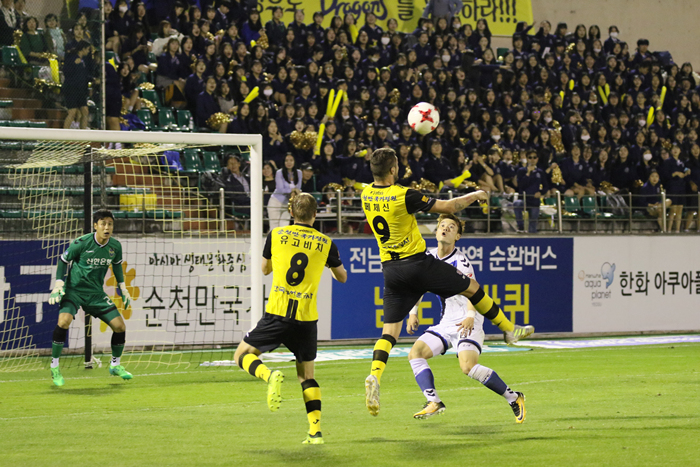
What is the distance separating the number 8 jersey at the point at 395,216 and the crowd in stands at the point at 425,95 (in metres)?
7.27

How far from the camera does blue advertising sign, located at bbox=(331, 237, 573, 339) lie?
50.5 ft

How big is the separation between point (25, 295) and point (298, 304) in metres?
8.05

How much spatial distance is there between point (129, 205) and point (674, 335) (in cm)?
1059

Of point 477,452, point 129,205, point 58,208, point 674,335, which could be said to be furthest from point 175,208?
point 674,335

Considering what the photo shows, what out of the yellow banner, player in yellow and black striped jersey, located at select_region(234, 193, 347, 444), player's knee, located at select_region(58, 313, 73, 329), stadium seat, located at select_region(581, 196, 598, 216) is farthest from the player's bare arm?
the yellow banner

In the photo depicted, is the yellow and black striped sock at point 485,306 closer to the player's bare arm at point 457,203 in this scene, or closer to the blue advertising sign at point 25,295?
the player's bare arm at point 457,203

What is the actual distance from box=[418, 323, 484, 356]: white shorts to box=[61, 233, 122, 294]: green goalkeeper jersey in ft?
16.1

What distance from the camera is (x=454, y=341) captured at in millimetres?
8188

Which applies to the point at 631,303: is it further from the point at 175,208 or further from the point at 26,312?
the point at 26,312

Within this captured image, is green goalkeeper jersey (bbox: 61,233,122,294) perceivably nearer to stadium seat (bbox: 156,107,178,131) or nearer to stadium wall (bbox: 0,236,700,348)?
stadium wall (bbox: 0,236,700,348)

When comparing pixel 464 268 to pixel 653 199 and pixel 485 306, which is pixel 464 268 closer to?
pixel 485 306

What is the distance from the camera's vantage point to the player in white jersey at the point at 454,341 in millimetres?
7812

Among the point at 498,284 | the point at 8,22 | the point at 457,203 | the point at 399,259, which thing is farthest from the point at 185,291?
the point at 457,203

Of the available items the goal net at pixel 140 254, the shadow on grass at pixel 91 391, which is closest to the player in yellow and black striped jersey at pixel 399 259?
the shadow on grass at pixel 91 391
